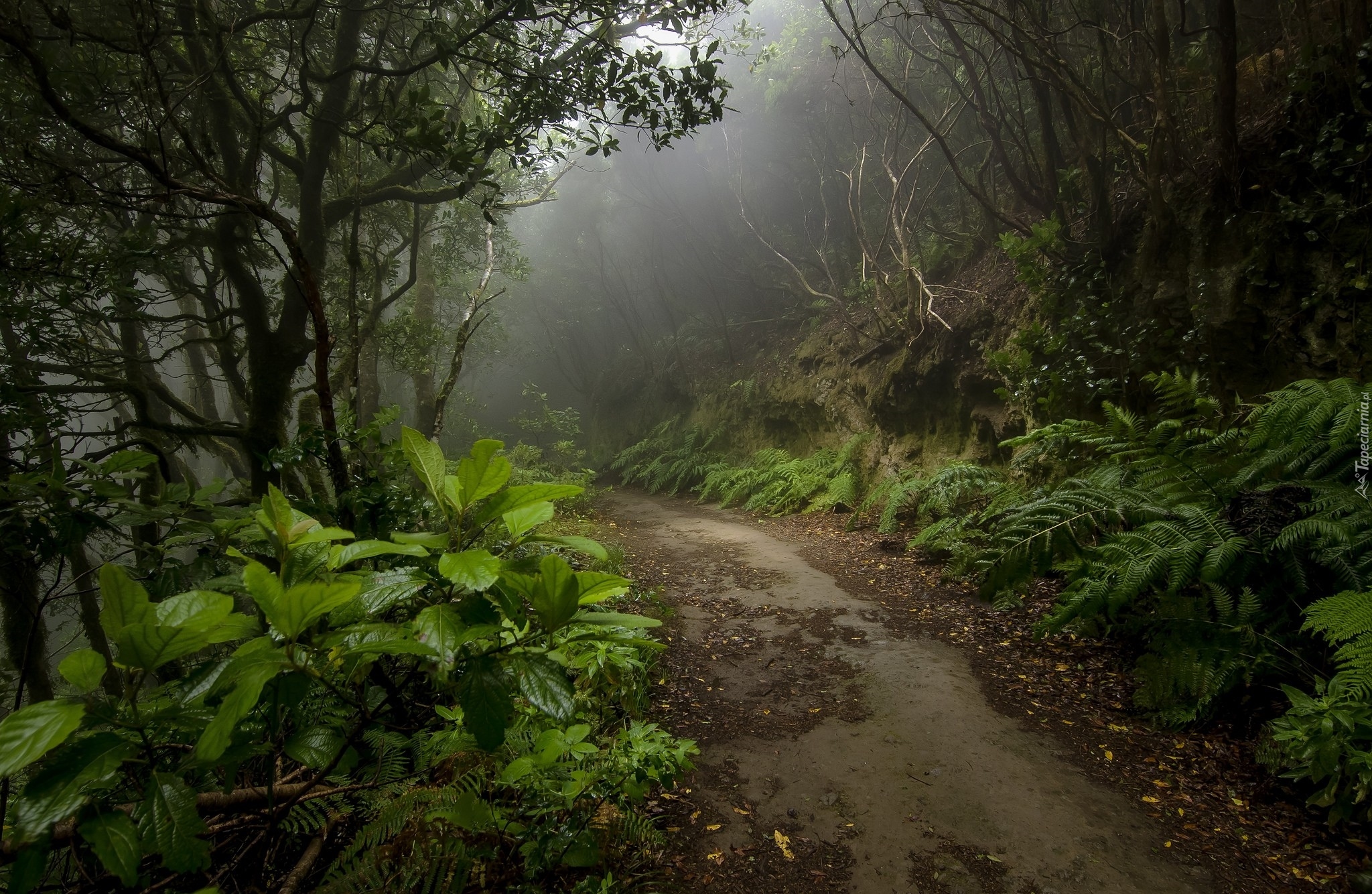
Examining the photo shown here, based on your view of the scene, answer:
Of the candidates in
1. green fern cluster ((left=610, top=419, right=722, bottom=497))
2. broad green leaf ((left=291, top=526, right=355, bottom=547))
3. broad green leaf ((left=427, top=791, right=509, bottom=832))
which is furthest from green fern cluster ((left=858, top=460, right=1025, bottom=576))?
green fern cluster ((left=610, top=419, right=722, bottom=497))

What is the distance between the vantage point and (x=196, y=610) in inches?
35.5

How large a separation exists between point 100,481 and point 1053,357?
759cm

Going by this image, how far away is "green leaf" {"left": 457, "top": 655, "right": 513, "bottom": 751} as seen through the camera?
96cm

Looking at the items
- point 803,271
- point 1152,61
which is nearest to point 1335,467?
point 1152,61

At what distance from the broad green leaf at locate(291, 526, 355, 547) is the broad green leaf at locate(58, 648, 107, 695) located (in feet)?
0.96

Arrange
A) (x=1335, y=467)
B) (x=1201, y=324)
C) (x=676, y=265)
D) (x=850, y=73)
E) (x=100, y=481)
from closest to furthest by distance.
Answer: (x=100, y=481) < (x=1335, y=467) < (x=1201, y=324) < (x=850, y=73) < (x=676, y=265)

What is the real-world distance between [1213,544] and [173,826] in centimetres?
407

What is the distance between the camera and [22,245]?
3598 millimetres

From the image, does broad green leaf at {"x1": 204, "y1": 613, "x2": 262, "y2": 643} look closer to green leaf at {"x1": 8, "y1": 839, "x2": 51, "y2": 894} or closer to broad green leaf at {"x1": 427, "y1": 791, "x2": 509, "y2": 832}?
green leaf at {"x1": 8, "y1": 839, "x2": 51, "y2": 894}

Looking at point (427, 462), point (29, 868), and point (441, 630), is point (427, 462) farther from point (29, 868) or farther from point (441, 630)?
point (29, 868)

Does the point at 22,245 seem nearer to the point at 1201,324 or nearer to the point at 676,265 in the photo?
the point at 1201,324

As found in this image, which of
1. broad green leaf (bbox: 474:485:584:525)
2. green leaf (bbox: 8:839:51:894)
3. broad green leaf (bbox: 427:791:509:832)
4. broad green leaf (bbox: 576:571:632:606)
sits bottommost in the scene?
broad green leaf (bbox: 427:791:509:832)

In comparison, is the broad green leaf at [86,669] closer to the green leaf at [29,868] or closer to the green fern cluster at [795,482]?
the green leaf at [29,868]

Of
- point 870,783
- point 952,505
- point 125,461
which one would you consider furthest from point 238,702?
point 952,505
